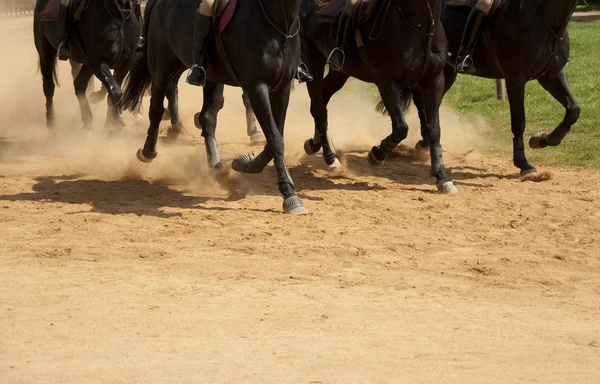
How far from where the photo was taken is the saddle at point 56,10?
14.3 metres

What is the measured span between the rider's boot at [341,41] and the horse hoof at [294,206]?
204cm

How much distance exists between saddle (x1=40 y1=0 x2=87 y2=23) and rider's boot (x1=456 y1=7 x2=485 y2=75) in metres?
5.06

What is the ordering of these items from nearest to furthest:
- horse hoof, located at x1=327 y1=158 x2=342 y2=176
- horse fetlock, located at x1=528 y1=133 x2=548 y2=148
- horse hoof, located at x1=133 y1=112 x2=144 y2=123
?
1. horse hoof, located at x1=327 y1=158 x2=342 y2=176
2. horse fetlock, located at x1=528 y1=133 x2=548 y2=148
3. horse hoof, located at x1=133 y1=112 x2=144 y2=123

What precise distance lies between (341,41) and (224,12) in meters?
1.76

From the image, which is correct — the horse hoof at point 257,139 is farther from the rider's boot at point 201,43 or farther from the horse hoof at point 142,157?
the rider's boot at point 201,43

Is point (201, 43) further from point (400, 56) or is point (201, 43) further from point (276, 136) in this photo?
point (400, 56)

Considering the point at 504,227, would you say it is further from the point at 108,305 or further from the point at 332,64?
the point at 108,305

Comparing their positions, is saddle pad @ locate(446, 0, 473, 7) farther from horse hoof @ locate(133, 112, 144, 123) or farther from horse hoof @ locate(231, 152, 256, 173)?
horse hoof @ locate(133, 112, 144, 123)

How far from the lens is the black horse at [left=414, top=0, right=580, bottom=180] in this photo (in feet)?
38.7

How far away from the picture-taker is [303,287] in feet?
25.5

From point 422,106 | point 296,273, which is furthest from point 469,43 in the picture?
point 296,273

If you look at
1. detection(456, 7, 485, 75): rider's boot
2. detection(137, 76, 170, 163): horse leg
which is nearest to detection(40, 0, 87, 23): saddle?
detection(137, 76, 170, 163): horse leg

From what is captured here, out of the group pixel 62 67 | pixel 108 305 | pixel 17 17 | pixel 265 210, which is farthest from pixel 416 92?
pixel 17 17

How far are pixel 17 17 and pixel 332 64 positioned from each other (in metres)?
35.1
